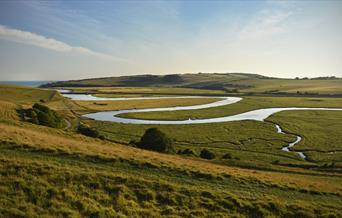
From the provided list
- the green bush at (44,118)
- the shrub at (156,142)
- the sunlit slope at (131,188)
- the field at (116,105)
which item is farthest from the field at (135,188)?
the field at (116,105)

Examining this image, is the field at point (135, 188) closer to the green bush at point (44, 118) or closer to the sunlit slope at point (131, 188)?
the sunlit slope at point (131, 188)

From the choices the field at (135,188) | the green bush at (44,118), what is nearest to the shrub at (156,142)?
the field at (135,188)

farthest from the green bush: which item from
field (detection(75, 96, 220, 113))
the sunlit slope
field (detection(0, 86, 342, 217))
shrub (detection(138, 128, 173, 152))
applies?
field (detection(75, 96, 220, 113))

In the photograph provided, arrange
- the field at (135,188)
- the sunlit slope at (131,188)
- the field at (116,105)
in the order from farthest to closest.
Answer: the field at (116,105) → the sunlit slope at (131,188) → the field at (135,188)

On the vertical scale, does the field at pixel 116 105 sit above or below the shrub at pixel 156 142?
above

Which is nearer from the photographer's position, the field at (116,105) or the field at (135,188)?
the field at (135,188)

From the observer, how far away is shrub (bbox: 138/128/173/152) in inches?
1332

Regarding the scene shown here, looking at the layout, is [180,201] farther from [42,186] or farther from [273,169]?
[273,169]

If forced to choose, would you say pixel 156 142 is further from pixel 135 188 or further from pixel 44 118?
pixel 44 118

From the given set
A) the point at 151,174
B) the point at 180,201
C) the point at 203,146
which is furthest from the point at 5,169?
the point at 203,146

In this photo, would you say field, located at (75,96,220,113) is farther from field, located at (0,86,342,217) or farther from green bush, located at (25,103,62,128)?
field, located at (0,86,342,217)

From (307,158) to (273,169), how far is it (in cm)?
1468

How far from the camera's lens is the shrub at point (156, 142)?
33.8 meters

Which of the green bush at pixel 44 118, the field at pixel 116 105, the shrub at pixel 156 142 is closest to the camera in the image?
the shrub at pixel 156 142
